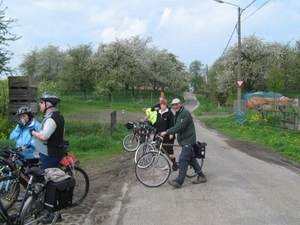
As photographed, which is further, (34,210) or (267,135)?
(267,135)

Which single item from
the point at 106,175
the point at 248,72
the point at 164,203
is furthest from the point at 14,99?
the point at 248,72

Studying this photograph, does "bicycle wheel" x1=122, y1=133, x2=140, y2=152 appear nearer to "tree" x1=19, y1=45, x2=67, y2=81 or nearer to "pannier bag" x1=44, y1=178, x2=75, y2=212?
"pannier bag" x1=44, y1=178, x2=75, y2=212

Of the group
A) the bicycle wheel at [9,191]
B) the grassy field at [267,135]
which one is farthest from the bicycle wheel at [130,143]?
the bicycle wheel at [9,191]

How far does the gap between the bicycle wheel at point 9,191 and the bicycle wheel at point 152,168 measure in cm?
272

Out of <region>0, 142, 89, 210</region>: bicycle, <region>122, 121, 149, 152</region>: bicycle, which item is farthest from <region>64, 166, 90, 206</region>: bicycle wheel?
<region>122, 121, 149, 152</region>: bicycle

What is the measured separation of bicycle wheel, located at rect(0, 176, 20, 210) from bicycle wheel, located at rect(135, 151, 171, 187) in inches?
107

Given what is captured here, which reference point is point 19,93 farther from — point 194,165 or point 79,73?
point 79,73

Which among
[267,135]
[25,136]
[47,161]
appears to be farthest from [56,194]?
[267,135]

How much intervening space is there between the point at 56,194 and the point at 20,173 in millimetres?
1353

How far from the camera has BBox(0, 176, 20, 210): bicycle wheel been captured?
19.9 feet

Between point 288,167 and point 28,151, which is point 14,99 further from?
point 288,167

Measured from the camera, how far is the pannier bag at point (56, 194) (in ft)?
16.6

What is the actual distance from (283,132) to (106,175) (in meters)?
12.1

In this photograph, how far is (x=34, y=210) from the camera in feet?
16.8
